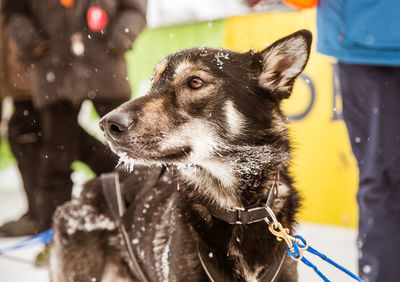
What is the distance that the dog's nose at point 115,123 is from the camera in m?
0.65

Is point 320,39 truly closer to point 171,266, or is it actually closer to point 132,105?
point 132,105

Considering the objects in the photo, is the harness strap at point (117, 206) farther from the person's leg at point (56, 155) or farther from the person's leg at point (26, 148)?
the person's leg at point (26, 148)

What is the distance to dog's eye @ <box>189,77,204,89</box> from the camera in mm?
762

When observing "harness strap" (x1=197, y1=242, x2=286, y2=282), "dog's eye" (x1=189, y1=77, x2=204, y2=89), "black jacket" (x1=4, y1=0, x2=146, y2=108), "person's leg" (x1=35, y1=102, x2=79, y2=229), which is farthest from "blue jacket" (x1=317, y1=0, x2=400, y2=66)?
"person's leg" (x1=35, y1=102, x2=79, y2=229)

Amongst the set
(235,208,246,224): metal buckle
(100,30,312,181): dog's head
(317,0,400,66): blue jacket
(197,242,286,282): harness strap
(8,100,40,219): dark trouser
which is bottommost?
(197,242,286,282): harness strap

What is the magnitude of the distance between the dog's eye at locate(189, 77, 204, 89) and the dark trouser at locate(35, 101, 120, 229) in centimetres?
17

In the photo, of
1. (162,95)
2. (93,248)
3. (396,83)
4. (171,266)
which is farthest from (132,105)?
(396,83)

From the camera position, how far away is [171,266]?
0.85 metres

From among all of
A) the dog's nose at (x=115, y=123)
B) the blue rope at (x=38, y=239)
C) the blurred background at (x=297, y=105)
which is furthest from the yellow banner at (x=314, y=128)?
the blue rope at (x=38, y=239)

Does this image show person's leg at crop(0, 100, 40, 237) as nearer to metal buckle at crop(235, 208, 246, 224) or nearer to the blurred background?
the blurred background

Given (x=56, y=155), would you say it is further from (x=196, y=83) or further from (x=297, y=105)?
(x=297, y=105)

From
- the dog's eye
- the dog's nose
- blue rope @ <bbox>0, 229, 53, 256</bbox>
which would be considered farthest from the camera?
blue rope @ <bbox>0, 229, 53, 256</bbox>

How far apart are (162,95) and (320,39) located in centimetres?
35

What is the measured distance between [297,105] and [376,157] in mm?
260
